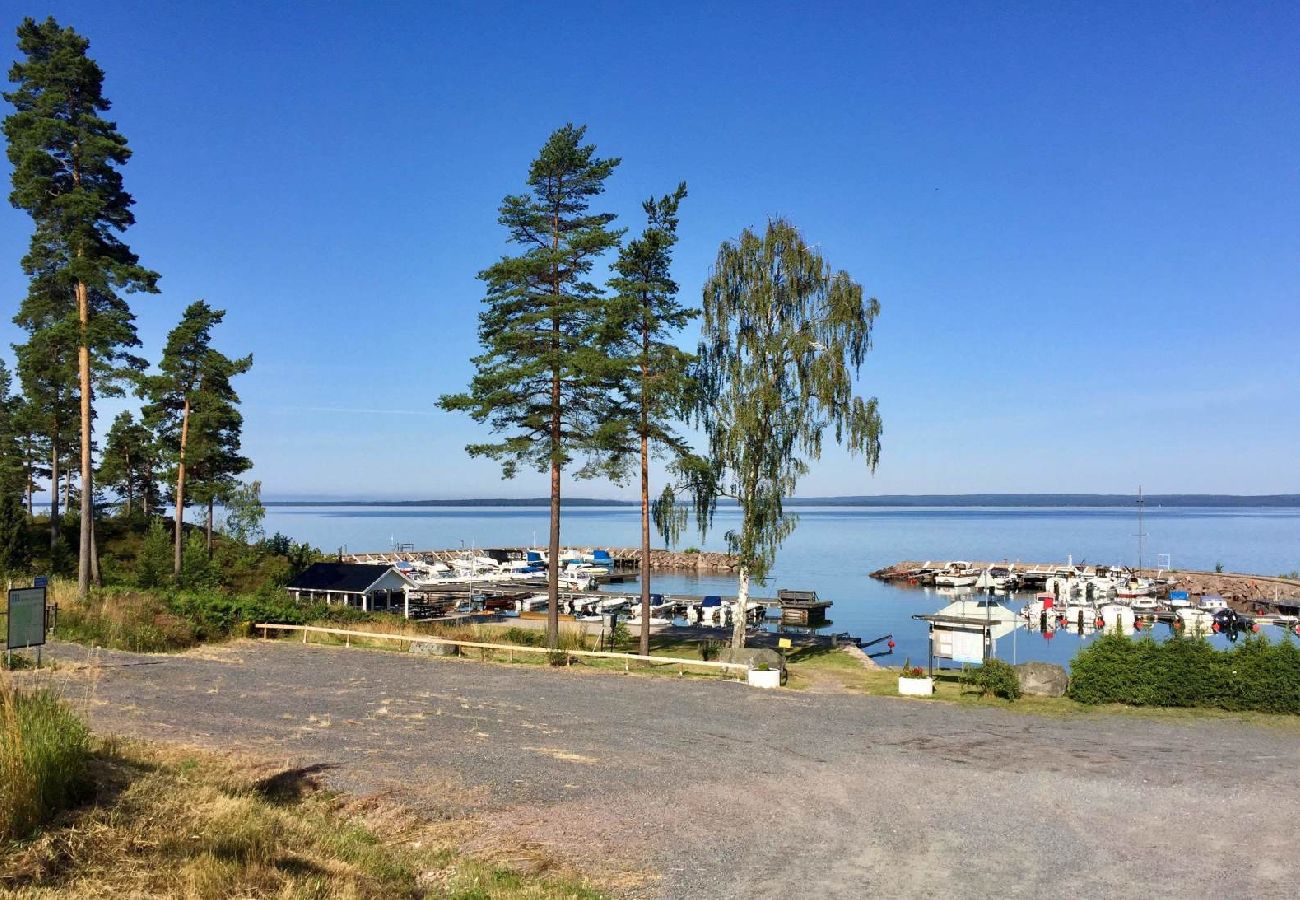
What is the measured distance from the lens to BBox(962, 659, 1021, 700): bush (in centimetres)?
1877

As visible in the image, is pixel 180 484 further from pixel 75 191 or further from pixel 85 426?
pixel 75 191

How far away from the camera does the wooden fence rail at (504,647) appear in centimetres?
2225

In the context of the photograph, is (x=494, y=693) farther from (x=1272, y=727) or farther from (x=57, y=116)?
(x=57, y=116)

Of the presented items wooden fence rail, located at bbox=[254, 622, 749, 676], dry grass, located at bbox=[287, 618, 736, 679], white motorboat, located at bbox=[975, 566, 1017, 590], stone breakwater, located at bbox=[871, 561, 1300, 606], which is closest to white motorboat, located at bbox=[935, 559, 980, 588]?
white motorboat, located at bbox=[975, 566, 1017, 590]

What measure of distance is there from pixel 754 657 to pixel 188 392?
105ft

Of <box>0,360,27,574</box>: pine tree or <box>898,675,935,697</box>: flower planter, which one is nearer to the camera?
<box>898,675,935,697</box>: flower planter

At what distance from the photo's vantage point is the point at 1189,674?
57.6 feet

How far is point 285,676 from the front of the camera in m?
19.6

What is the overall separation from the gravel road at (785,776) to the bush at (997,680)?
5.17ft

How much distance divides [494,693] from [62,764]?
11.6 meters

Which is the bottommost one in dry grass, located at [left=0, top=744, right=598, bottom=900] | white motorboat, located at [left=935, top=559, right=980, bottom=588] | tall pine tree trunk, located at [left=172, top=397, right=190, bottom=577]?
white motorboat, located at [left=935, top=559, right=980, bottom=588]

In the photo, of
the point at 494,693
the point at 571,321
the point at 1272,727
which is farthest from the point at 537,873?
the point at 571,321

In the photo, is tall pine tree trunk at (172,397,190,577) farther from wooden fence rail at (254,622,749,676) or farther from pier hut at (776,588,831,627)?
→ pier hut at (776,588,831,627)

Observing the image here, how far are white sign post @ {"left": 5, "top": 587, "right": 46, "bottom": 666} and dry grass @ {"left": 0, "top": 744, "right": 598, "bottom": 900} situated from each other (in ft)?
27.1
